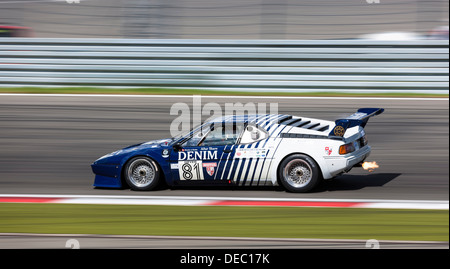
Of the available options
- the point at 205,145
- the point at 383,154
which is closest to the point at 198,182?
the point at 205,145

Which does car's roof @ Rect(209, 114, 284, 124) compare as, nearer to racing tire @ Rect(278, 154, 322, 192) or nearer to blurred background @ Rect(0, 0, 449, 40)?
racing tire @ Rect(278, 154, 322, 192)

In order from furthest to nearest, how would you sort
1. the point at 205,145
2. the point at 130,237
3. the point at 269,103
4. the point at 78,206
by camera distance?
the point at 269,103 → the point at 205,145 → the point at 78,206 → the point at 130,237

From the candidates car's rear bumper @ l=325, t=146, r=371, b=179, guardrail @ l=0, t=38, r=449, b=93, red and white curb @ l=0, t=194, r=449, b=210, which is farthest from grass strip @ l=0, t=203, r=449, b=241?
guardrail @ l=0, t=38, r=449, b=93

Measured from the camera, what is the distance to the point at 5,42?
15023 mm

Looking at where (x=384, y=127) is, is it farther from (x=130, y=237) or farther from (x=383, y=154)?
(x=130, y=237)

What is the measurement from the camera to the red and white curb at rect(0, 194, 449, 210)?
764 centimetres

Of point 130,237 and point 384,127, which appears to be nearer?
point 130,237

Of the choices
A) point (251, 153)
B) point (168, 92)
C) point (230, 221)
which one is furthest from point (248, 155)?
point (168, 92)

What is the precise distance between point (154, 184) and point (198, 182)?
0.60 metres

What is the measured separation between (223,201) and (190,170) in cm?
75

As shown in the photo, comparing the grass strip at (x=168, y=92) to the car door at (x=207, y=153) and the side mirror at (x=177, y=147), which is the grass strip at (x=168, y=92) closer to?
the car door at (x=207, y=153)

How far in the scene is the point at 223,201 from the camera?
312 inches

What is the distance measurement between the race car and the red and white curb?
0.38 meters

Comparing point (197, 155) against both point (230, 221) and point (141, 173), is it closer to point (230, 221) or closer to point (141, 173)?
point (141, 173)
